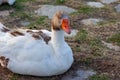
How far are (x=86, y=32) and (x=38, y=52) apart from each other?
1.36m

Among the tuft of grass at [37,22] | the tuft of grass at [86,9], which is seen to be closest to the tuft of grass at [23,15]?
the tuft of grass at [37,22]

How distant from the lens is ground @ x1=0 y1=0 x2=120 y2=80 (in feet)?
13.2

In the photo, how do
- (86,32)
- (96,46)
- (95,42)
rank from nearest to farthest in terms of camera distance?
(96,46) → (95,42) → (86,32)

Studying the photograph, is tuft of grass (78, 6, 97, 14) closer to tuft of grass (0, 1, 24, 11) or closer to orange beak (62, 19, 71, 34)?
tuft of grass (0, 1, 24, 11)

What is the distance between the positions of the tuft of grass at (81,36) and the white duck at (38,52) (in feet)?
2.76

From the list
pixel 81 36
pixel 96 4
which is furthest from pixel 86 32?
pixel 96 4

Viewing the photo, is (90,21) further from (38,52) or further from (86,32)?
(38,52)

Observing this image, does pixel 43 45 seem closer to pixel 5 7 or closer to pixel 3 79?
pixel 3 79

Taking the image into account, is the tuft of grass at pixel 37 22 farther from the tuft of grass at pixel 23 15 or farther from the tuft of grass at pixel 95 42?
the tuft of grass at pixel 95 42

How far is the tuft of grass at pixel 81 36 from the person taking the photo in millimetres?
4734

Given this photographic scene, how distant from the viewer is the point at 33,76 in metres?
3.87

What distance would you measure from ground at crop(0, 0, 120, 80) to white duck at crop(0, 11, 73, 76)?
15cm

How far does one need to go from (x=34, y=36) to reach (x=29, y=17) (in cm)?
162

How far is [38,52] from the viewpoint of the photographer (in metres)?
3.73
